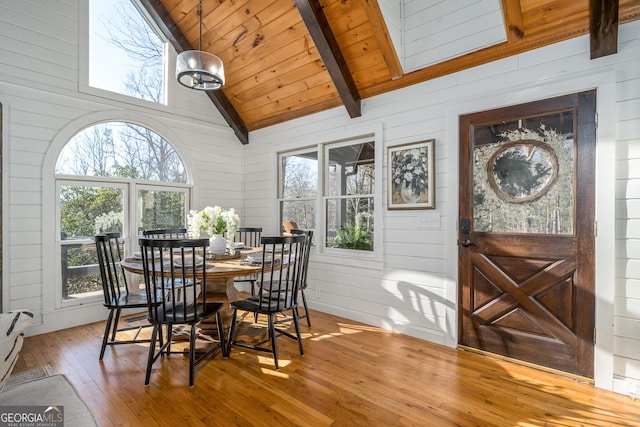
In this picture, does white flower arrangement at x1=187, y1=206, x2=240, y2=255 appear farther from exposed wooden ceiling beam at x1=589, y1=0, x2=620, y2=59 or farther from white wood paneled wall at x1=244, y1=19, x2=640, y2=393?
exposed wooden ceiling beam at x1=589, y1=0, x2=620, y2=59

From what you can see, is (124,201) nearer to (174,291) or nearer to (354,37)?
Answer: (174,291)

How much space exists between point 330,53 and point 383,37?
55 cm

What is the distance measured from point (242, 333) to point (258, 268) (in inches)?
43.1

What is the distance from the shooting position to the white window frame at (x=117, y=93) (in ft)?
11.8

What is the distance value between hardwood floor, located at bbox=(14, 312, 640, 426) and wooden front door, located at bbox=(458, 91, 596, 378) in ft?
0.88

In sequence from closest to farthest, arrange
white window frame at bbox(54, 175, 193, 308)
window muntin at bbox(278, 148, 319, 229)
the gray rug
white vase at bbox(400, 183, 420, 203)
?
the gray rug, white vase at bbox(400, 183, 420, 203), white window frame at bbox(54, 175, 193, 308), window muntin at bbox(278, 148, 319, 229)

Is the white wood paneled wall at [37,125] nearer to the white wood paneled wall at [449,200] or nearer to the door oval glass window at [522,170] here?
the white wood paneled wall at [449,200]

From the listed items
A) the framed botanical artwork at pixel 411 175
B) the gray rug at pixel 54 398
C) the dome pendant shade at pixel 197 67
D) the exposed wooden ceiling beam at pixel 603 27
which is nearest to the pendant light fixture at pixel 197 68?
the dome pendant shade at pixel 197 67

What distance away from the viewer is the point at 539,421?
196 cm

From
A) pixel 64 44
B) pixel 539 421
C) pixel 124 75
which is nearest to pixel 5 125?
pixel 64 44

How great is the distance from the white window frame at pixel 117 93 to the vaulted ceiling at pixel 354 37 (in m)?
0.25

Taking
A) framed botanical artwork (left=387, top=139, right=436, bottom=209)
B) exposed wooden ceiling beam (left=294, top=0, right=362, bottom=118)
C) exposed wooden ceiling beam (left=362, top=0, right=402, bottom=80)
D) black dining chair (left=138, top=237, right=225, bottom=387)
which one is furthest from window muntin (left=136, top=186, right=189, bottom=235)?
exposed wooden ceiling beam (left=362, top=0, right=402, bottom=80)

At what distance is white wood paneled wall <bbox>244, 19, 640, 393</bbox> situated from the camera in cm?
228

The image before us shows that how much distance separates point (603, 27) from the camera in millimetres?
2207
